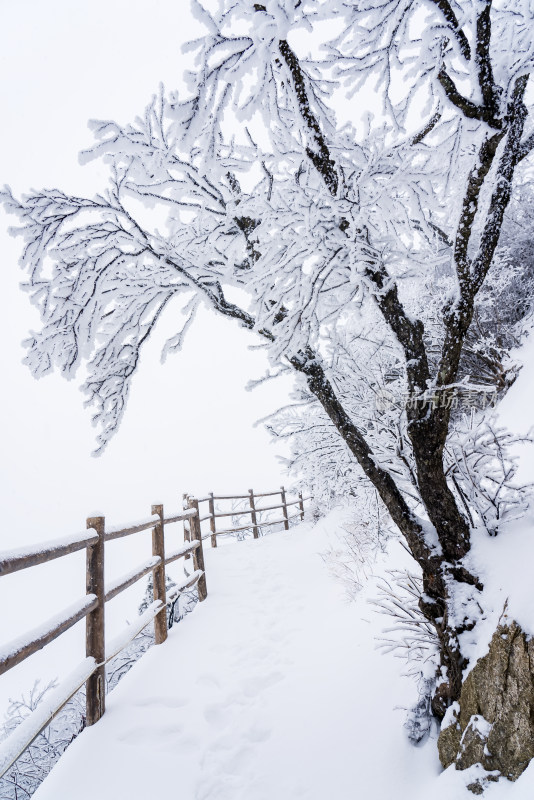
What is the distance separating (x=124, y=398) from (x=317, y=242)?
174 centimetres

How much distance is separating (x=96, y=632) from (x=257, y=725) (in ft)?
4.21

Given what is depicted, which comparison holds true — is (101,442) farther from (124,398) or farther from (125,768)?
(125,768)

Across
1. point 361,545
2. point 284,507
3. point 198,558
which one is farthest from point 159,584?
point 284,507

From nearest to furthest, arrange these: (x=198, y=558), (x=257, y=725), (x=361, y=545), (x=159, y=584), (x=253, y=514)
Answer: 1. (x=257, y=725)
2. (x=159, y=584)
3. (x=198, y=558)
4. (x=361, y=545)
5. (x=253, y=514)

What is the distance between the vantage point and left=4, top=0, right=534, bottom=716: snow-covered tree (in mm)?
1944

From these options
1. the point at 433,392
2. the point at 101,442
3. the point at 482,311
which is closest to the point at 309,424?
the point at 433,392

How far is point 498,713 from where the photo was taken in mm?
1807

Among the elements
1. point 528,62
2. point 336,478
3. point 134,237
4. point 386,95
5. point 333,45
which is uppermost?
point 333,45

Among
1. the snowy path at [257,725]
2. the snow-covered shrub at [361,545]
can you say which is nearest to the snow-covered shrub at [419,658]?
the snowy path at [257,725]

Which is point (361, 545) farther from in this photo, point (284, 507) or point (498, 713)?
point (284, 507)

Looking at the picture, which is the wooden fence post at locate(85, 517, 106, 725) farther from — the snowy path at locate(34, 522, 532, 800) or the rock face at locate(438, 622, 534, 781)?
the rock face at locate(438, 622, 534, 781)

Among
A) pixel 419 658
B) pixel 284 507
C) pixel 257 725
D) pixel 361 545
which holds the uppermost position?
pixel 419 658

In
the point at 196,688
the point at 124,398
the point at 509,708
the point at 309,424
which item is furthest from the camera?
the point at 309,424

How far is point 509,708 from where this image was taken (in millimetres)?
1773
